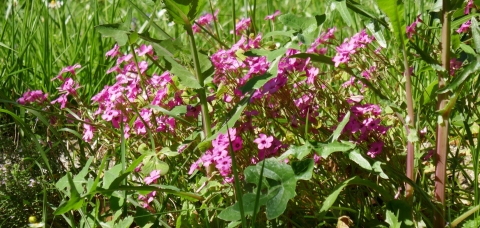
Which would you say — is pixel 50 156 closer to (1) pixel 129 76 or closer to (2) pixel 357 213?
(1) pixel 129 76

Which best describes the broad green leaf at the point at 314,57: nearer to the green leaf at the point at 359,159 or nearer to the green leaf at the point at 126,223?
the green leaf at the point at 359,159

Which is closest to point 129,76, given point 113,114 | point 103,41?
point 113,114

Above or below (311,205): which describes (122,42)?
above

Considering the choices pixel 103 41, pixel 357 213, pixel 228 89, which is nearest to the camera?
pixel 357 213

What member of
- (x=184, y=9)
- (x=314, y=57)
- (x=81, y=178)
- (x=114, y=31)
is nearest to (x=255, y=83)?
(x=314, y=57)

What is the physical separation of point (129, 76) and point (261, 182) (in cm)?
82

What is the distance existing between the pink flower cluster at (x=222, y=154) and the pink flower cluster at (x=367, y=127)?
291 mm

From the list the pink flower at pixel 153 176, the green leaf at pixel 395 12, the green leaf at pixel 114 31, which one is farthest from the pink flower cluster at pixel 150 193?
the green leaf at pixel 395 12

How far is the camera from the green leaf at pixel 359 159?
1.47 metres

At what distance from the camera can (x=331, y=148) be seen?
1513mm

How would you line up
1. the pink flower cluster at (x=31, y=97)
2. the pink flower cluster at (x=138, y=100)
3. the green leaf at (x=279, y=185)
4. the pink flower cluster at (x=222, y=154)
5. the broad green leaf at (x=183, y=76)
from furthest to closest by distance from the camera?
the pink flower cluster at (x=31, y=97), the pink flower cluster at (x=138, y=100), the broad green leaf at (x=183, y=76), the pink flower cluster at (x=222, y=154), the green leaf at (x=279, y=185)

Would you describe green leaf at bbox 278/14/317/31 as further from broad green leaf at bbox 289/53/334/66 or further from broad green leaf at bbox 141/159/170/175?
broad green leaf at bbox 141/159/170/175

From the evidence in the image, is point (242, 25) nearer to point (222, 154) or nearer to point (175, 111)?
point (175, 111)

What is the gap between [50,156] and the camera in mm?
2229
